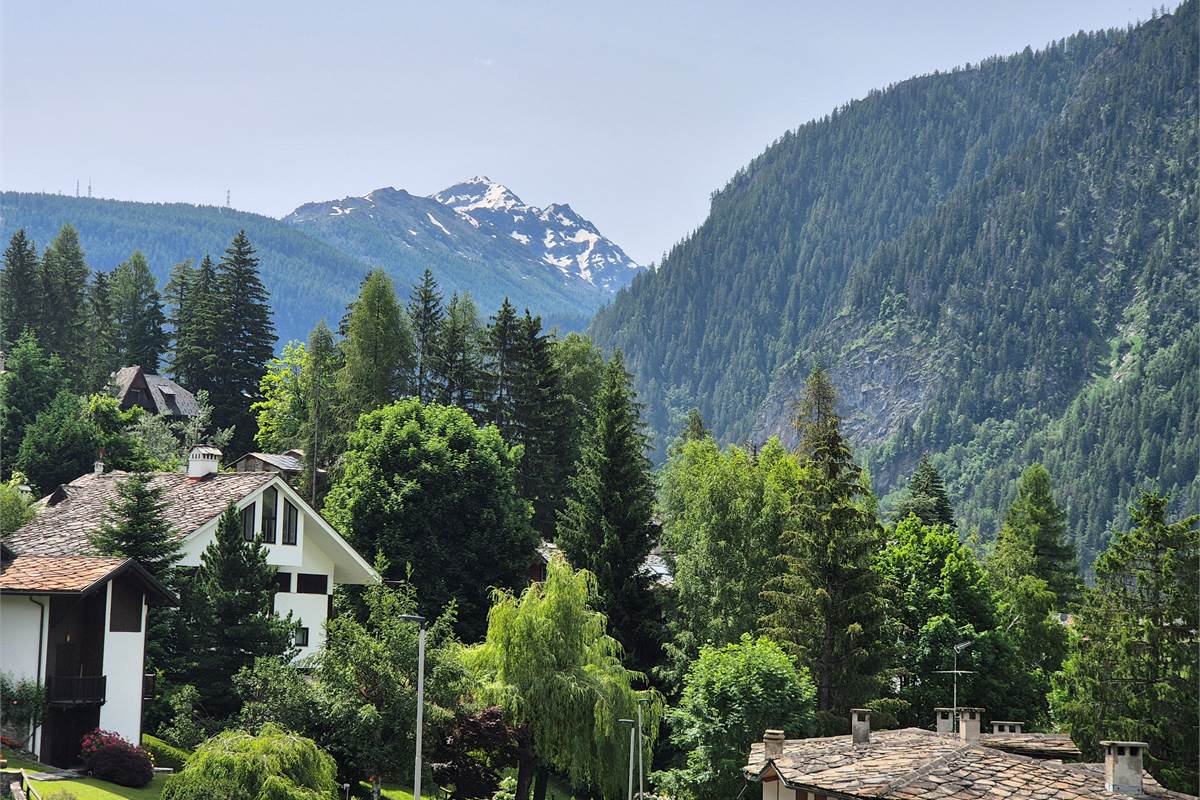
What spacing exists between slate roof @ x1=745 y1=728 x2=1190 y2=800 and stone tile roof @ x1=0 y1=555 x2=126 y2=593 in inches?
900

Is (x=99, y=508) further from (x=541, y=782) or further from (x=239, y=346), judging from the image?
(x=239, y=346)

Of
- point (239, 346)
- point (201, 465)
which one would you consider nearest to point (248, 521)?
point (201, 465)

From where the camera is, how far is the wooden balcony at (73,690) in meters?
49.5

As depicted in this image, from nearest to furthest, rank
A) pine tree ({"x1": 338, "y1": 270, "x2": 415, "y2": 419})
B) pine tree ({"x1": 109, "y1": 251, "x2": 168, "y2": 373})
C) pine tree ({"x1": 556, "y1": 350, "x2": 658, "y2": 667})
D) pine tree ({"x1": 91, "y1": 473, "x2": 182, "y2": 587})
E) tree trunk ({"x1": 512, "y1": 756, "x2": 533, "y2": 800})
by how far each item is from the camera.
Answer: pine tree ({"x1": 91, "y1": 473, "x2": 182, "y2": 587}) → tree trunk ({"x1": 512, "y1": 756, "x2": 533, "y2": 800}) → pine tree ({"x1": 556, "y1": 350, "x2": 658, "y2": 667}) → pine tree ({"x1": 338, "y1": 270, "x2": 415, "y2": 419}) → pine tree ({"x1": 109, "y1": 251, "x2": 168, "y2": 373})

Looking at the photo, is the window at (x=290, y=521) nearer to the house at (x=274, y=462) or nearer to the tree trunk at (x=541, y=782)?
the tree trunk at (x=541, y=782)

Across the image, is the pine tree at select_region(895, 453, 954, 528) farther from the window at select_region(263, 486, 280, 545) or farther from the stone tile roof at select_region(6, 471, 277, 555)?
the stone tile roof at select_region(6, 471, 277, 555)

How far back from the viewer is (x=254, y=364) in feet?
419

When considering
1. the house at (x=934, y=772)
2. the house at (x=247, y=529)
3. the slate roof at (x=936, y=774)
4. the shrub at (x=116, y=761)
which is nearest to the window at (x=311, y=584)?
the house at (x=247, y=529)

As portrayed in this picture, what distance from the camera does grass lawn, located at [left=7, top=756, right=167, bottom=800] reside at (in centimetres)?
4288

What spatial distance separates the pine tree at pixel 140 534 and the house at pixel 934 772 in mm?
22949

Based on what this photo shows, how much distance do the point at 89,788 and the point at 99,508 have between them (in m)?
21.8

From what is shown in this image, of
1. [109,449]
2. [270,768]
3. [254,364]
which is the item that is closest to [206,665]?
[270,768]

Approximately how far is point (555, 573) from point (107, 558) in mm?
19838

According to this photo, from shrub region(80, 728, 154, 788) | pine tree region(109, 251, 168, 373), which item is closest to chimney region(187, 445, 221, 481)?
shrub region(80, 728, 154, 788)
